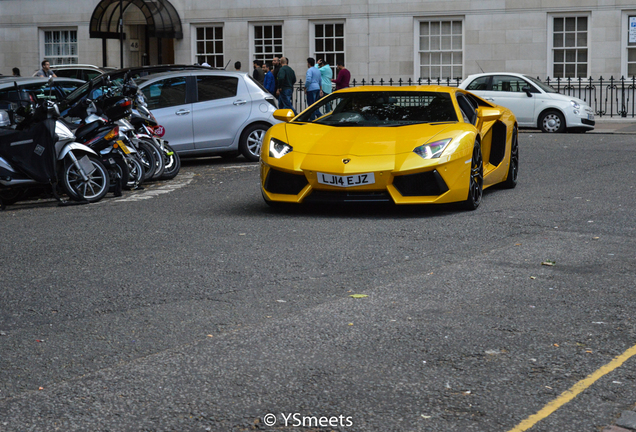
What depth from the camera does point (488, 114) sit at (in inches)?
382

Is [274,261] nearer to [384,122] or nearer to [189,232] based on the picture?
[189,232]

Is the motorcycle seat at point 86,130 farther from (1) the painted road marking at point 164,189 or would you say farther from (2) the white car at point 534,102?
(2) the white car at point 534,102

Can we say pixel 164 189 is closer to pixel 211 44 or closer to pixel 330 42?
pixel 330 42

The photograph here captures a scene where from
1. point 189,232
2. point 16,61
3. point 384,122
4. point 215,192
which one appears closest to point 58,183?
point 215,192

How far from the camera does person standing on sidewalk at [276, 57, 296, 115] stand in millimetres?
22453

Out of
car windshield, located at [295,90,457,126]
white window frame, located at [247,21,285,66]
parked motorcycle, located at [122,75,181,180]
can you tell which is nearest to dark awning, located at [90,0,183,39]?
white window frame, located at [247,21,285,66]

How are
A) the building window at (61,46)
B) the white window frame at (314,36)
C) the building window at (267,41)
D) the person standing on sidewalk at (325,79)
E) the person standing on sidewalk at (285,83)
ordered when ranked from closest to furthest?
the person standing on sidewalk at (285,83), the person standing on sidewalk at (325,79), the white window frame at (314,36), the building window at (267,41), the building window at (61,46)

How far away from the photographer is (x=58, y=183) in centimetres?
1043

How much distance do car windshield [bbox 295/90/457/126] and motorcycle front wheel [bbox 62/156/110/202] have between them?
2601 millimetres

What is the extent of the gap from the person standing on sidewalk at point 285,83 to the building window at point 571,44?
949 cm

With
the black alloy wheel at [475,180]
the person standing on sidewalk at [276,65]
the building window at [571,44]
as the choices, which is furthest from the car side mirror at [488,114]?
the building window at [571,44]

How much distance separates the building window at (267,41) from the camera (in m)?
30.2

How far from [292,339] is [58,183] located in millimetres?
6667

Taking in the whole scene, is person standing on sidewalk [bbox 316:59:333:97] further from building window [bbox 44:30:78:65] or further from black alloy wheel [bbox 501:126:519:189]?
black alloy wheel [bbox 501:126:519:189]
